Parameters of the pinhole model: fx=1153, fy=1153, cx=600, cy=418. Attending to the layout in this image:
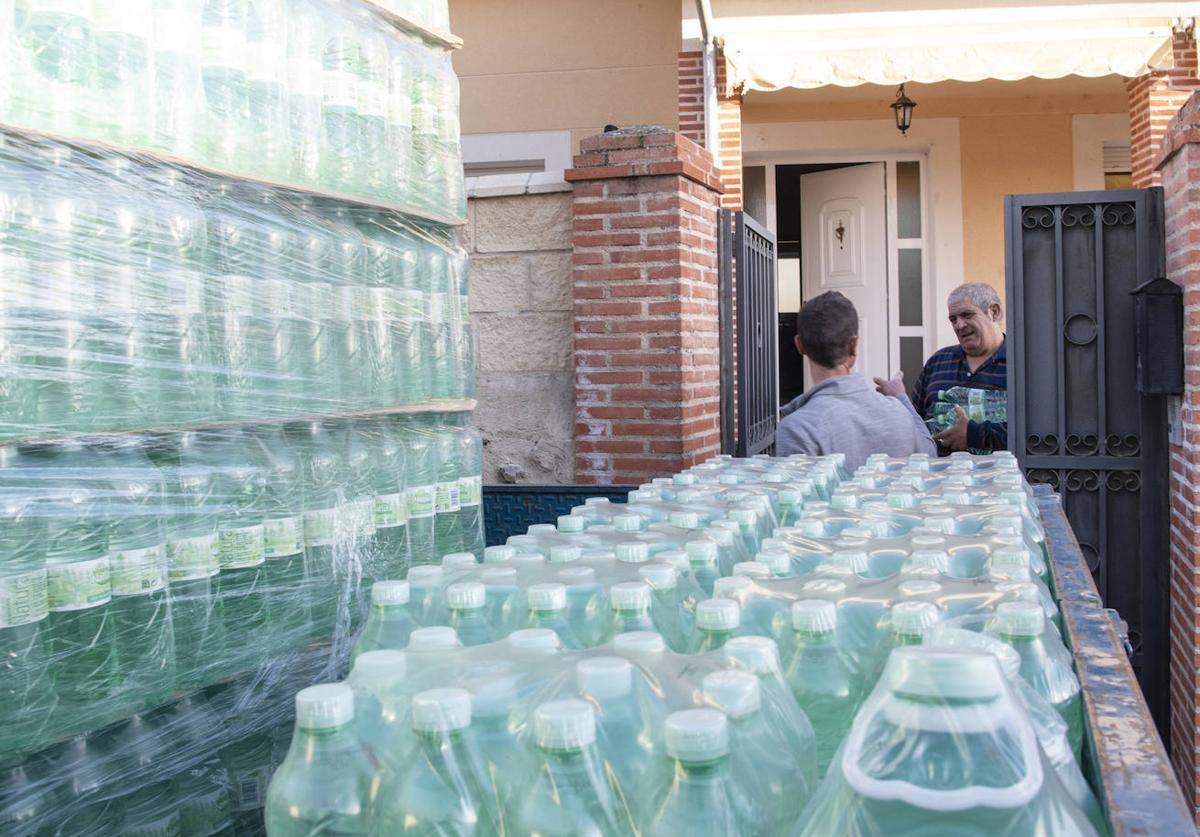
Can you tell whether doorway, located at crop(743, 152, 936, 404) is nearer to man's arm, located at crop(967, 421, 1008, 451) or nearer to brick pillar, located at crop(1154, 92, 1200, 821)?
man's arm, located at crop(967, 421, 1008, 451)

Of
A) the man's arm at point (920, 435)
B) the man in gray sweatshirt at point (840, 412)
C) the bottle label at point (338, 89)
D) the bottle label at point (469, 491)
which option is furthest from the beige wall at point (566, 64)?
the bottle label at point (338, 89)

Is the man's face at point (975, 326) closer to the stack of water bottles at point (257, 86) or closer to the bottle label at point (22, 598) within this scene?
the stack of water bottles at point (257, 86)

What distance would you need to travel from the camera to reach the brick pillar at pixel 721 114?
29.2 feet

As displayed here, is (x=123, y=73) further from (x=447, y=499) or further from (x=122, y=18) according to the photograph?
(x=447, y=499)

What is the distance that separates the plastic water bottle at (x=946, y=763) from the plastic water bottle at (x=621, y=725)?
21 cm

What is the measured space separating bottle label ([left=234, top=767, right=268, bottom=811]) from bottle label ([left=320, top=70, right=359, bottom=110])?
1.75 m

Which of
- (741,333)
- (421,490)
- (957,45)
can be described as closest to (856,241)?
(957,45)

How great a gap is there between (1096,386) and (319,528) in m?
3.83

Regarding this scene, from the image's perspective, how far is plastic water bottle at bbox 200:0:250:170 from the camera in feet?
9.07

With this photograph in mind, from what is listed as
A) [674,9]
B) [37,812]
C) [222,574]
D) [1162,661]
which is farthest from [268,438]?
[674,9]

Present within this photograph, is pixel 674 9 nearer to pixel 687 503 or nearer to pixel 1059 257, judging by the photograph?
pixel 1059 257

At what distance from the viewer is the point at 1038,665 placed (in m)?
1.51

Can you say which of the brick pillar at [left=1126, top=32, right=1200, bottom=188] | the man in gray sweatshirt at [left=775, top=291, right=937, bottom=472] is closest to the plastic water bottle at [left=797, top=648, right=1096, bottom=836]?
the man in gray sweatshirt at [left=775, top=291, right=937, bottom=472]

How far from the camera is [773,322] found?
7.00 metres
